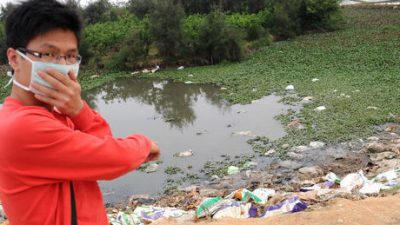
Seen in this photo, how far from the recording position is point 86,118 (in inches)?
53.0

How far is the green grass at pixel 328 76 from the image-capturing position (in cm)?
723

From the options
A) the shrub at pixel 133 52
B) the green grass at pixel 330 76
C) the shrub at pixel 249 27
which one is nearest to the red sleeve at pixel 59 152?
the green grass at pixel 330 76

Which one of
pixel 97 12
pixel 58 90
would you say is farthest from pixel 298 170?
pixel 97 12

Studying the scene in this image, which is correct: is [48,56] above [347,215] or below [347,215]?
above

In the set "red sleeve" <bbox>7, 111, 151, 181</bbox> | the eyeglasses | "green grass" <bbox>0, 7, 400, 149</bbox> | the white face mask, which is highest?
the eyeglasses

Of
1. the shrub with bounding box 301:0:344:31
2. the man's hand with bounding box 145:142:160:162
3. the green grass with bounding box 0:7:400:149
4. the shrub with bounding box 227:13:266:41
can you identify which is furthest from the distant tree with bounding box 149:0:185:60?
the man's hand with bounding box 145:142:160:162

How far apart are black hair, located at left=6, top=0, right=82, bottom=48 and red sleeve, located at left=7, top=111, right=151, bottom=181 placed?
0.24 meters

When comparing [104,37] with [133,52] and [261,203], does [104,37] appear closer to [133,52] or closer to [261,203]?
[133,52]

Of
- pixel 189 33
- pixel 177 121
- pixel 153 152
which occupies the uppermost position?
pixel 153 152

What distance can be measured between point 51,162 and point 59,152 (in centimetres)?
4

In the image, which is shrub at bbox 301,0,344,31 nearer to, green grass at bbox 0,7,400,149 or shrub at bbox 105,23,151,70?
green grass at bbox 0,7,400,149

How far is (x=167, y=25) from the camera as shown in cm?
1409

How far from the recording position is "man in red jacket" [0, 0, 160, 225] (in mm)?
1151

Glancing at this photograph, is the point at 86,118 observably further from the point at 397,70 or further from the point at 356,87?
the point at 397,70
